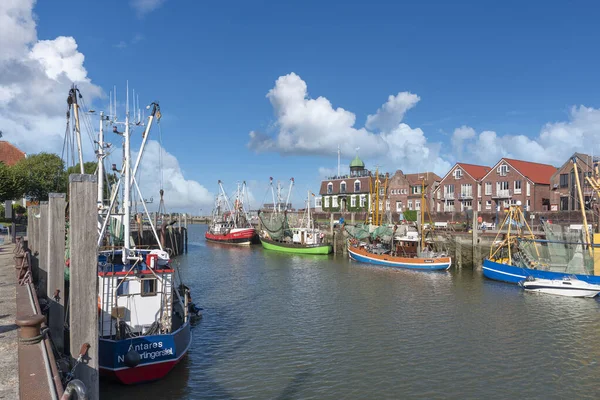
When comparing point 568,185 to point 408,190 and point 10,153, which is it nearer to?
point 408,190

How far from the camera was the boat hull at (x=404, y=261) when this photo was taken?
47.0 m

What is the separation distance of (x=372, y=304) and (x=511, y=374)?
1305cm

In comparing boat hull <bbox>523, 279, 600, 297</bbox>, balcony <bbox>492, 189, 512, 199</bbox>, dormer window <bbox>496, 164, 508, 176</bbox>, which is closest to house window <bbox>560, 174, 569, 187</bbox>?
balcony <bbox>492, 189, 512, 199</bbox>

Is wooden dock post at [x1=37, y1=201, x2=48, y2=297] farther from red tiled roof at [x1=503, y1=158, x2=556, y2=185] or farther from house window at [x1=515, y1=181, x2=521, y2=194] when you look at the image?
red tiled roof at [x1=503, y1=158, x2=556, y2=185]

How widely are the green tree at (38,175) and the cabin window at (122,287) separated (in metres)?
53.3

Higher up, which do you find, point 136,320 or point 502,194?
point 502,194

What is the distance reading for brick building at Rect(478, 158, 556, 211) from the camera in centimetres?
7369

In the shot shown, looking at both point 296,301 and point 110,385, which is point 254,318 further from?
point 110,385

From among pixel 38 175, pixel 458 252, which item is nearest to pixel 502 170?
pixel 458 252

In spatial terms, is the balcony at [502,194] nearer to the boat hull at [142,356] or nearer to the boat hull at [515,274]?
the boat hull at [515,274]

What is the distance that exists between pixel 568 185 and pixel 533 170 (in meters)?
12.1

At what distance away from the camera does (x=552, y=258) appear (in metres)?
37.7

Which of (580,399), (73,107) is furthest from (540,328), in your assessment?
(73,107)

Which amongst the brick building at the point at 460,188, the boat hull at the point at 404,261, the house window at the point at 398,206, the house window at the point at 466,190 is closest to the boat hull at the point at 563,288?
the boat hull at the point at 404,261
